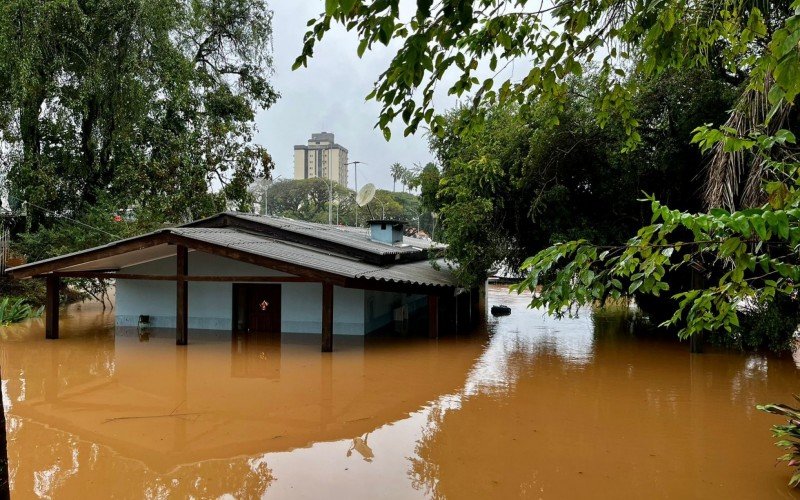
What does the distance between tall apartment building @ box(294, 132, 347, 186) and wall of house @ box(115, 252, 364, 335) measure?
7788 centimetres

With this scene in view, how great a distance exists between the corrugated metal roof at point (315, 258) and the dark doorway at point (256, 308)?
140 centimetres

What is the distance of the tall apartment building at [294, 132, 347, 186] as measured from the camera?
9481 cm

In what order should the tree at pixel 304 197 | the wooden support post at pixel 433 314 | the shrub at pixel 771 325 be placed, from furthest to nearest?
the tree at pixel 304 197 → the wooden support post at pixel 433 314 → the shrub at pixel 771 325

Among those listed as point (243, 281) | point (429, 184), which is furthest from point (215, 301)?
point (429, 184)

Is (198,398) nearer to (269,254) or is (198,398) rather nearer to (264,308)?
(269,254)

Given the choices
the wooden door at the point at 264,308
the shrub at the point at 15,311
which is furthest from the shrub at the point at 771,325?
the shrub at the point at 15,311

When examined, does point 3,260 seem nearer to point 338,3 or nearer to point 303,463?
point 303,463

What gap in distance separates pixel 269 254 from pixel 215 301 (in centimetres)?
433

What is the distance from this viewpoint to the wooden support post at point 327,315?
37.0ft

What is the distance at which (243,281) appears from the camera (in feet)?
41.0

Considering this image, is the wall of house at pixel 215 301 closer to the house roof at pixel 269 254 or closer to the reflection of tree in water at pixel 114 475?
the house roof at pixel 269 254

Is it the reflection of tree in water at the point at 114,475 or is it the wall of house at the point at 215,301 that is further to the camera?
the wall of house at the point at 215,301

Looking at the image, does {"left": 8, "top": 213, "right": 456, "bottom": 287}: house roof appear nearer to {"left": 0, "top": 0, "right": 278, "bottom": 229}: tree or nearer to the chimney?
the chimney

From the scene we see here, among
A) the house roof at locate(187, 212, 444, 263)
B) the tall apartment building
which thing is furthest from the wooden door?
the tall apartment building
